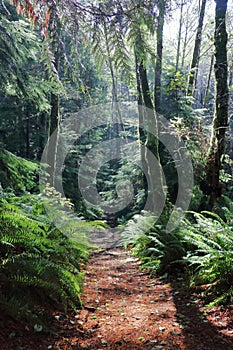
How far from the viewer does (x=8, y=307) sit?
2.63 meters

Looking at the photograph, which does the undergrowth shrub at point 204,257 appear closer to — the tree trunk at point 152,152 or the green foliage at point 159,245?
the green foliage at point 159,245

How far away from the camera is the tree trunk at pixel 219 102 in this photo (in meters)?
6.18

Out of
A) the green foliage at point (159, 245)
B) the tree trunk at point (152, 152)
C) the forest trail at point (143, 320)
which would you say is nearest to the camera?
the forest trail at point (143, 320)

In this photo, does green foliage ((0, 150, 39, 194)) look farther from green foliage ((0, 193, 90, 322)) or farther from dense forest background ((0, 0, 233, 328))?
green foliage ((0, 193, 90, 322))

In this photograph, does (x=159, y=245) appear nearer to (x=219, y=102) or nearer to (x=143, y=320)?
(x=143, y=320)

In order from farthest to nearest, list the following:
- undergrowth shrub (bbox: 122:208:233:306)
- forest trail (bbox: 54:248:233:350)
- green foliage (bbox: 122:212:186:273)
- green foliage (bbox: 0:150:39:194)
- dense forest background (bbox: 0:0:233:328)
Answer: green foliage (bbox: 0:150:39:194)
green foliage (bbox: 122:212:186:273)
undergrowth shrub (bbox: 122:208:233:306)
forest trail (bbox: 54:248:233:350)
dense forest background (bbox: 0:0:233:328)

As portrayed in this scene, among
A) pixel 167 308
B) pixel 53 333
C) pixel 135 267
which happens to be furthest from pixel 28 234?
pixel 135 267

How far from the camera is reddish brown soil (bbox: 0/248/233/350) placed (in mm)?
2613

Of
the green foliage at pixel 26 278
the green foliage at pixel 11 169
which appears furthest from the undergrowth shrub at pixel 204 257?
the green foliage at pixel 11 169

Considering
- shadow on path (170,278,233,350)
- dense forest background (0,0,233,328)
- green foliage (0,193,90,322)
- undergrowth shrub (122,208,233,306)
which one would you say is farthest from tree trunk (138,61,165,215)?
green foliage (0,193,90,322)

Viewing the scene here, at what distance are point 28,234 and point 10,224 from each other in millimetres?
238

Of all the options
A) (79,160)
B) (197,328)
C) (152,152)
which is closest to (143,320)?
(197,328)

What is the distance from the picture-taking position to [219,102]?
21.0 feet

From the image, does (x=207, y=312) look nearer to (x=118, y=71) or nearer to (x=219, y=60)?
(x=118, y=71)
